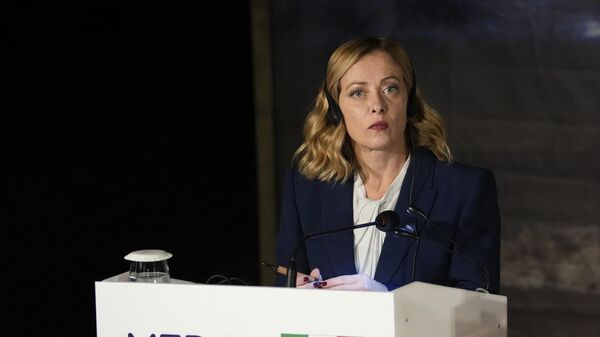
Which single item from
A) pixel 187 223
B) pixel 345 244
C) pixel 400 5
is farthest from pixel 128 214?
pixel 345 244

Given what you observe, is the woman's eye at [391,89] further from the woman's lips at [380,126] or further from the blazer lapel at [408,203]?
the blazer lapel at [408,203]

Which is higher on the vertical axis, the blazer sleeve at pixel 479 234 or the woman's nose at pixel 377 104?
the woman's nose at pixel 377 104

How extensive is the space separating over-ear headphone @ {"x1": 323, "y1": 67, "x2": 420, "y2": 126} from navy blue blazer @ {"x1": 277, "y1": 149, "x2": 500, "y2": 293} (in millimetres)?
128

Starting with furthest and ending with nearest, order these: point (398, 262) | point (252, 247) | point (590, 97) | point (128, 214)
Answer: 1. point (252, 247)
2. point (128, 214)
3. point (590, 97)
4. point (398, 262)

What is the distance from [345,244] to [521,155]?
1508 millimetres

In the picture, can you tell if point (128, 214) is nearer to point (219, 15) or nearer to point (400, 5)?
point (219, 15)

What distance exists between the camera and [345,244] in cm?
297

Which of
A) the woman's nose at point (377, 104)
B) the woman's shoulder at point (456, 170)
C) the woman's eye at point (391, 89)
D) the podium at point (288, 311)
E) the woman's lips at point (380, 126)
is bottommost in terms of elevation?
the podium at point (288, 311)

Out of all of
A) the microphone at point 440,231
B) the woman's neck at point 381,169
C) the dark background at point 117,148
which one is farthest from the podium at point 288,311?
the dark background at point 117,148

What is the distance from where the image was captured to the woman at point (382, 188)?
9.64 ft

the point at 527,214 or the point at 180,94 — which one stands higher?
the point at 180,94

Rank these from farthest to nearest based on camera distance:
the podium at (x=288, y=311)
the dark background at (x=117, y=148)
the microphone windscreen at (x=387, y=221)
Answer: the dark background at (x=117, y=148), the microphone windscreen at (x=387, y=221), the podium at (x=288, y=311)

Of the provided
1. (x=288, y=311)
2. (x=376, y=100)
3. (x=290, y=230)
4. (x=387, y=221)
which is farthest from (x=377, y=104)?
(x=288, y=311)

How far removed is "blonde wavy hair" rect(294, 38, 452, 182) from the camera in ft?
10.1
